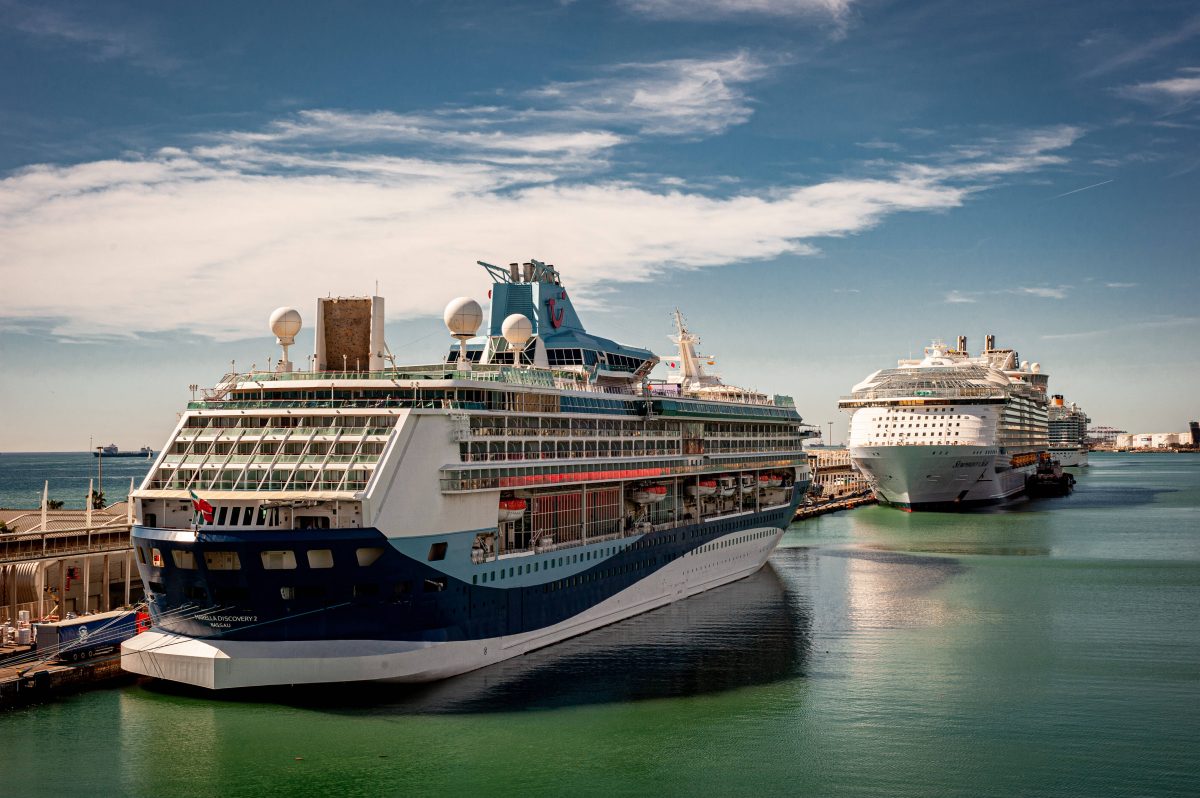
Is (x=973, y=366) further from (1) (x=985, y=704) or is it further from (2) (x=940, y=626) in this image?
(1) (x=985, y=704)

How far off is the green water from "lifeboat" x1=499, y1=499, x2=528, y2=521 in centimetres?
475

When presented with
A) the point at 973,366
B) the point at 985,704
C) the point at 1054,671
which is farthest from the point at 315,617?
the point at 973,366

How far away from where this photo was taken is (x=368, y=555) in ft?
93.7

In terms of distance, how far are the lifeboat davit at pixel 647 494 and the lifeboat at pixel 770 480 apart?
45.2 feet

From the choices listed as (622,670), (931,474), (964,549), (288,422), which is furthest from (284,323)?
(931,474)

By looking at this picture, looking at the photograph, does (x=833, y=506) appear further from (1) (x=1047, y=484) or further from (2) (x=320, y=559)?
(2) (x=320, y=559)

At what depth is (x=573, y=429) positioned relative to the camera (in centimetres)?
3809

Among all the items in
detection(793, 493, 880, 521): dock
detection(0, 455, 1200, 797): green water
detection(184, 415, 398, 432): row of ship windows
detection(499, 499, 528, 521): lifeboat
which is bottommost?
detection(0, 455, 1200, 797): green water

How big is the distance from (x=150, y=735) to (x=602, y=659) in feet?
46.8

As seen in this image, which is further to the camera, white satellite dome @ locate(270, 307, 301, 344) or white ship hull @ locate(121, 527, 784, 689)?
white satellite dome @ locate(270, 307, 301, 344)

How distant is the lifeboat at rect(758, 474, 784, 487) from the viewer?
56.8 metres

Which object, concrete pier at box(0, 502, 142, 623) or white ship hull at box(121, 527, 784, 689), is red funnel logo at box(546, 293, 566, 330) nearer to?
white ship hull at box(121, 527, 784, 689)

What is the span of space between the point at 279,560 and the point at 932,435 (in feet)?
259

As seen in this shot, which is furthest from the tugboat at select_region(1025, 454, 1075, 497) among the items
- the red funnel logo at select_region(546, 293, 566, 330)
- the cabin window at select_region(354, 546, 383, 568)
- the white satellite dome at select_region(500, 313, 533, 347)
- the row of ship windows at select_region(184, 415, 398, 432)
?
the cabin window at select_region(354, 546, 383, 568)
